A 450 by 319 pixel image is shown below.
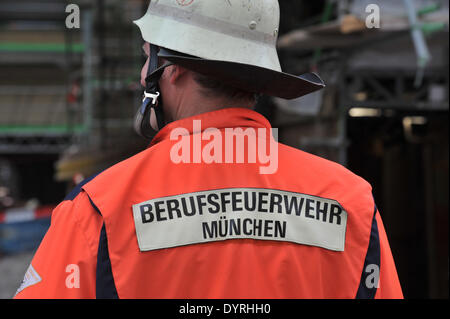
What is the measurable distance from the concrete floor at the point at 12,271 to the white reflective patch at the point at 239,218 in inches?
367

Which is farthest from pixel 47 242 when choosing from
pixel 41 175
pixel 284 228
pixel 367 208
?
pixel 41 175

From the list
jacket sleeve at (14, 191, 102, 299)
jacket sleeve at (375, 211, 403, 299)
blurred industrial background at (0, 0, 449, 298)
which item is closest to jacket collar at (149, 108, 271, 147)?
jacket sleeve at (14, 191, 102, 299)

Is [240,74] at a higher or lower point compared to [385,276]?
higher

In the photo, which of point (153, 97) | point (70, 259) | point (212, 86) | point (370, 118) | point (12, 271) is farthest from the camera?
point (12, 271)

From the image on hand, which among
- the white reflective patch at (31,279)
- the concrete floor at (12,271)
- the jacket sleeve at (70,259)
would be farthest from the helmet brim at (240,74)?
the concrete floor at (12,271)

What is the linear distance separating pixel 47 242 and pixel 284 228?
59 cm

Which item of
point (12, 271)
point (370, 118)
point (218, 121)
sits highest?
point (370, 118)

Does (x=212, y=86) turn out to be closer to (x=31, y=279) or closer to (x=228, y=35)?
(x=228, y=35)

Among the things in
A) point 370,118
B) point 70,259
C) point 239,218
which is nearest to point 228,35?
point 239,218

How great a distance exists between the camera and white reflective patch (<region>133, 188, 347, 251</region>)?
145cm

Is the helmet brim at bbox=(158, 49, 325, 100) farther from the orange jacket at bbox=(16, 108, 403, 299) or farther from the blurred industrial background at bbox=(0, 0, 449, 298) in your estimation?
the blurred industrial background at bbox=(0, 0, 449, 298)

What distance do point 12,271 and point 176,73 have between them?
466 inches

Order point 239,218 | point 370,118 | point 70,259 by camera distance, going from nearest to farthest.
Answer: point 70,259
point 239,218
point 370,118

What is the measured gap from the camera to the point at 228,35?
5.78 ft
